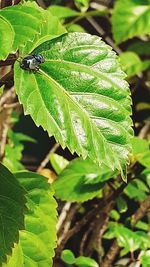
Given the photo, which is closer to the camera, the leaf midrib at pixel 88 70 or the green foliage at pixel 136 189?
the leaf midrib at pixel 88 70

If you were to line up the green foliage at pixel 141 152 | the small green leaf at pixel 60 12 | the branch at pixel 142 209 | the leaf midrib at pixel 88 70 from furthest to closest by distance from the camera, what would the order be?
1. the small green leaf at pixel 60 12
2. the branch at pixel 142 209
3. the green foliage at pixel 141 152
4. the leaf midrib at pixel 88 70

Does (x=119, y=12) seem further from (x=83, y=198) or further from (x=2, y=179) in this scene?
(x=2, y=179)

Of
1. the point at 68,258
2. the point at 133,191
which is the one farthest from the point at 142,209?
the point at 68,258

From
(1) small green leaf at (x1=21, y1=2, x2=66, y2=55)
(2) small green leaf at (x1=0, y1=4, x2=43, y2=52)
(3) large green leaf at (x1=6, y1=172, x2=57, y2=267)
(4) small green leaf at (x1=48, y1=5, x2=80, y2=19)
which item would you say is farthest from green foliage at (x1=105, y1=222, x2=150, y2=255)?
(4) small green leaf at (x1=48, y1=5, x2=80, y2=19)

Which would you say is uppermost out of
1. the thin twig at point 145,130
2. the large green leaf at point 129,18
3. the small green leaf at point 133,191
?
the large green leaf at point 129,18

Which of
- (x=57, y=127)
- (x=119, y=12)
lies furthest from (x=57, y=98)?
(x=119, y=12)

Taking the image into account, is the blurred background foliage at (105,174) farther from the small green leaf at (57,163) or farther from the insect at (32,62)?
the insect at (32,62)

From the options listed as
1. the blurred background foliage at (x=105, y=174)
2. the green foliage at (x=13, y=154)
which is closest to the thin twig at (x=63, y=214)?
the blurred background foliage at (x=105, y=174)

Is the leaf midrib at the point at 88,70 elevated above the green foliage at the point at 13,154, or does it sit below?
above
